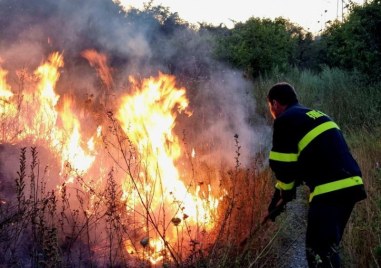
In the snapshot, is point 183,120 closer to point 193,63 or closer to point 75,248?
point 193,63

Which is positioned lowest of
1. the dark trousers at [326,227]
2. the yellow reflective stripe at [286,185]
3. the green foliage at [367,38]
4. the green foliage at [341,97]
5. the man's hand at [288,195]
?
the dark trousers at [326,227]

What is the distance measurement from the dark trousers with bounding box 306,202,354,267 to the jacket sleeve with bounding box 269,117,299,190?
331mm

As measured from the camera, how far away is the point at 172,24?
37.6ft

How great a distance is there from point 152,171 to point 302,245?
7.32 ft

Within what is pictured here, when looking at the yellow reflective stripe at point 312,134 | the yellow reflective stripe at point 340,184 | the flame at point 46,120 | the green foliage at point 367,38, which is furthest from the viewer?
the green foliage at point 367,38

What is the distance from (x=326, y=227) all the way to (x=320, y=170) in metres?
0.51

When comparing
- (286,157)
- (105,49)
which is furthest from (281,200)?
(105,49)

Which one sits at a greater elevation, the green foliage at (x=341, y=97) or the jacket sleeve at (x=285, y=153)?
the green foliage at (x=341, y=97)

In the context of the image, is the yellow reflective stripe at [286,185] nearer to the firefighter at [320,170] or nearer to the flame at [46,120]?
the firefighter at [320,170]

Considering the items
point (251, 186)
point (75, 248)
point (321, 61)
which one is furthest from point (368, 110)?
point (321, 61)

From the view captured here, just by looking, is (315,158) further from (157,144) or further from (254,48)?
(254,48)

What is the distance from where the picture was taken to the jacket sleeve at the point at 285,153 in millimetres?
3789

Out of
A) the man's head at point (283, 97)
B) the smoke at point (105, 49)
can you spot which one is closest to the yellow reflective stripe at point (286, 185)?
the man's head at point (283, 97)

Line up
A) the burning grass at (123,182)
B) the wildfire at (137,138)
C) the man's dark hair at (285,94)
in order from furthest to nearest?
the wildfire at (137,138), the burning grass at (123,182), the man's dark hair at (285,94)
